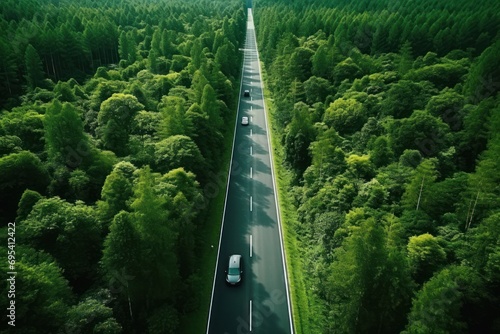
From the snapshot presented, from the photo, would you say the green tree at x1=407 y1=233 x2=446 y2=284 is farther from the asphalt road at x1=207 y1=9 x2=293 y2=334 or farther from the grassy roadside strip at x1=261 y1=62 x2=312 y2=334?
the asphalt road at x1=207 y1=9 x2=293 y2=334

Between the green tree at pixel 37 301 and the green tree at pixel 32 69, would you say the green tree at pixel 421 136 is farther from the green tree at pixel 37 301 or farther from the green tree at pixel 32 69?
the green tree at pixel 32 69

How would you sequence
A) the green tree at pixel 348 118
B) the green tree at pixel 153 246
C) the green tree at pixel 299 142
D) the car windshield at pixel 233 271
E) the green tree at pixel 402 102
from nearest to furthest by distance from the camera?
the green tree at pixel 153 246 → the car windshield at pixel 233 271 → the green tree at pixel 299 142 → the green tree at pixel 348 118 → the green tree at pixel 402 102

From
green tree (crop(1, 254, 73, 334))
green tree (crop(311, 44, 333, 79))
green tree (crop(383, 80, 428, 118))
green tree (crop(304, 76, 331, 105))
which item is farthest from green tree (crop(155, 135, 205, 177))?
green tree (crop(311, 44, 333, 79))

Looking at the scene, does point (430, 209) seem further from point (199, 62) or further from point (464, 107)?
point (199, 62)

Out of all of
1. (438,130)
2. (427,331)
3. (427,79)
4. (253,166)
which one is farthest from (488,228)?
(427,79)

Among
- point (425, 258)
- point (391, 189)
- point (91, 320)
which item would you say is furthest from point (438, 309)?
point (91, 320)

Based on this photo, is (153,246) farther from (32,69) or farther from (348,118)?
(32,69)

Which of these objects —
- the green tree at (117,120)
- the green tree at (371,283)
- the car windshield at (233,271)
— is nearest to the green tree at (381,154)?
the green tree at (371,283)
